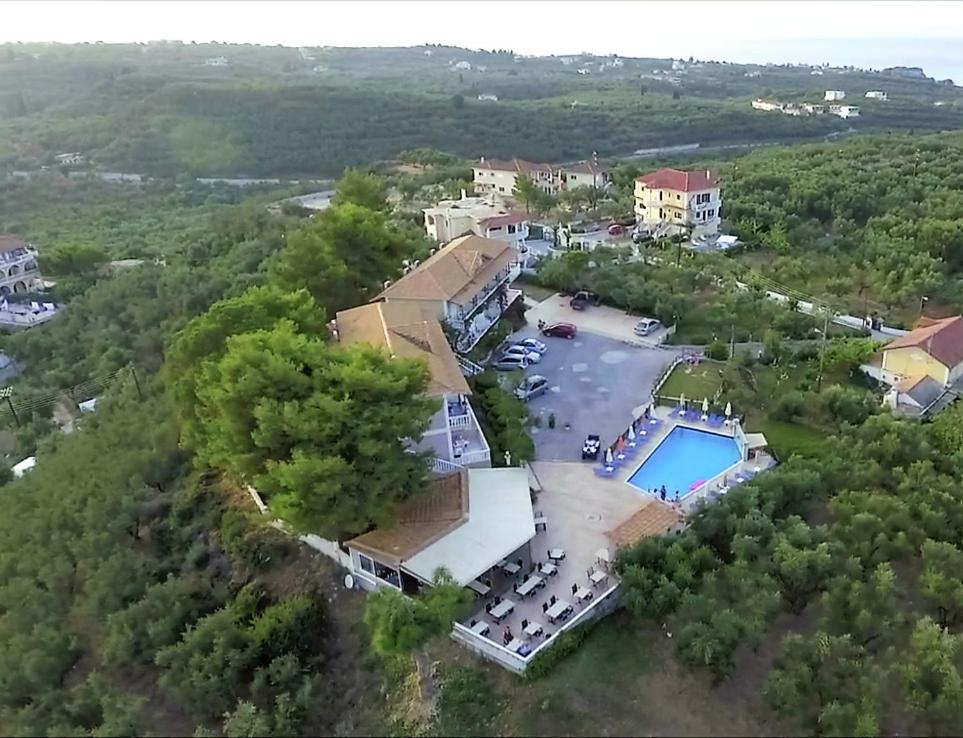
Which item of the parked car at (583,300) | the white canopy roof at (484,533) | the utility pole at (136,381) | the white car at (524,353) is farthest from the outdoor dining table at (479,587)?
the parked car at (583,300)

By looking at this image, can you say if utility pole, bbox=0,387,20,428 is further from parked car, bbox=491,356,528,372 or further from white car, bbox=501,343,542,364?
white car, bbox=501,343,542,364

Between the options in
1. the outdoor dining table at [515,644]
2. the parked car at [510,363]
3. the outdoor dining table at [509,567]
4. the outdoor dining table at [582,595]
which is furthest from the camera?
the parked car at [510,363]

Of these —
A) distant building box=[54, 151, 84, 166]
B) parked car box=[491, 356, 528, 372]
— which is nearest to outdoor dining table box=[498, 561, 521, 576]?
parked car box=[491, 356, 528, 372]

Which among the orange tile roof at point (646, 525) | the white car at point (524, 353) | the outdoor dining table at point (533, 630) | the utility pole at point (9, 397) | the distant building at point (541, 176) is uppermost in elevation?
the distant building at point (541, 176)

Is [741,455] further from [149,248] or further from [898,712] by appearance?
[149,248]

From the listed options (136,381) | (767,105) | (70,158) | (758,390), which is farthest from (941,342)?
(767,105)

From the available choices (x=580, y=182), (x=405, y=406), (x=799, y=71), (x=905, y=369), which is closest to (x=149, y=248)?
(x=580, y=182)

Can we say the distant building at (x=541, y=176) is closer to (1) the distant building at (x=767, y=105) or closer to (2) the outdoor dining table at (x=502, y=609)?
(2) the outdoor dining table at (x=502, y=609)
